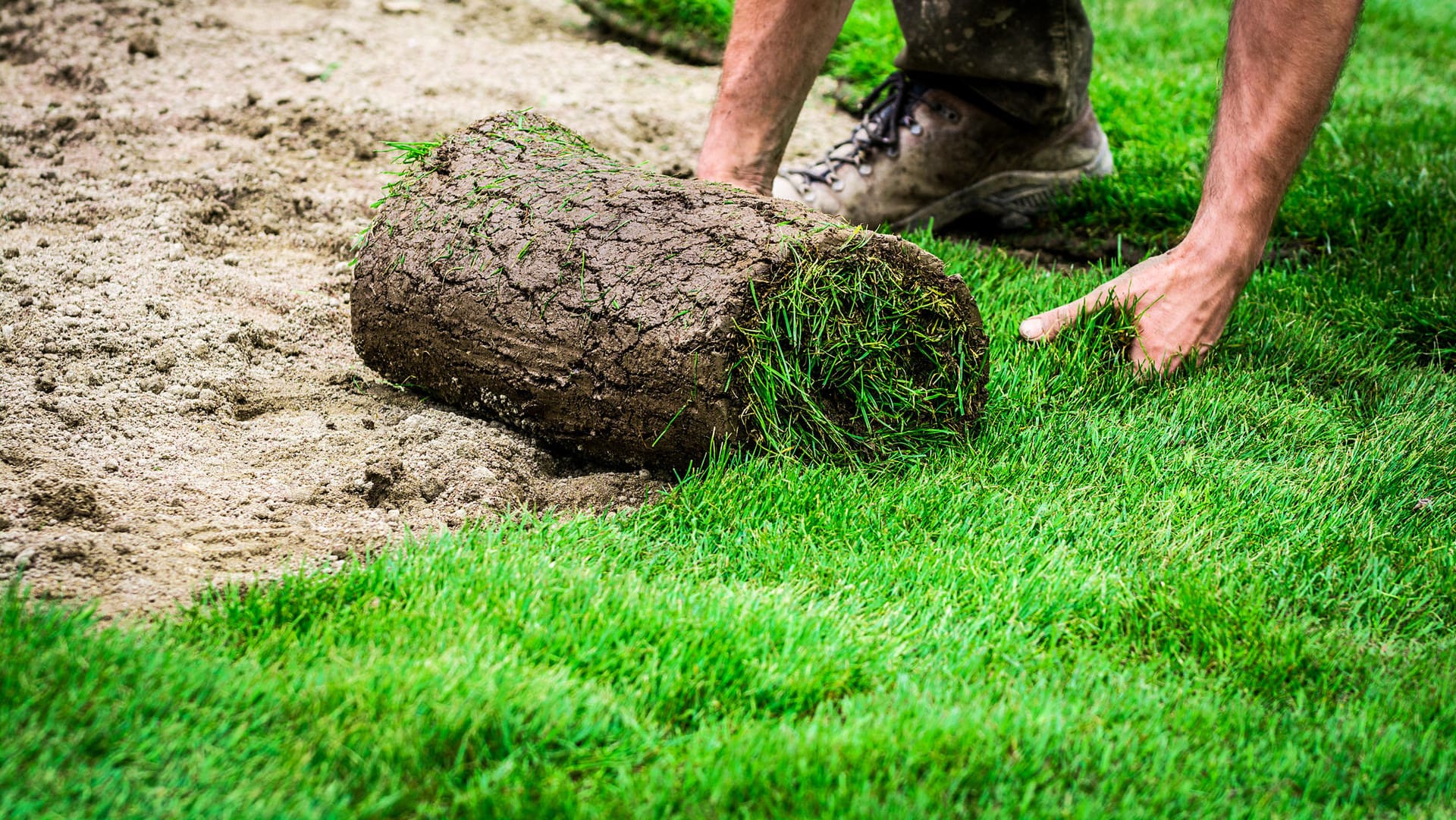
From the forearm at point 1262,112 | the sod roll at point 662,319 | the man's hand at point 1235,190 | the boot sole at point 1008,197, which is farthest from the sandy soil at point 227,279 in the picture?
the forearm at point 1262,112

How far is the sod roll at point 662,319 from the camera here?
211 centimetres

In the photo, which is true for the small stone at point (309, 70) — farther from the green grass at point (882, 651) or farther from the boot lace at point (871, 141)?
the green grass at point (882, 651)

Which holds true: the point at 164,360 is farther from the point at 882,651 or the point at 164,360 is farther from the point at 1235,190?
the point at 1235,190

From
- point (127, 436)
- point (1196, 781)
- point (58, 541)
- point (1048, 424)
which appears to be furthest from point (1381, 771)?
point (127, 436)

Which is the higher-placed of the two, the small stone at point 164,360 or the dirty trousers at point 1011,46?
the dirty trousers at point 1011,46

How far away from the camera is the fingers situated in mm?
2711

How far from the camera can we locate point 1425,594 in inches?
75.2

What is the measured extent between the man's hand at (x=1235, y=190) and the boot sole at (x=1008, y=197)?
3.51 feet

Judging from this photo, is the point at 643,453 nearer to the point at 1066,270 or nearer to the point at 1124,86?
the point at 1066,270

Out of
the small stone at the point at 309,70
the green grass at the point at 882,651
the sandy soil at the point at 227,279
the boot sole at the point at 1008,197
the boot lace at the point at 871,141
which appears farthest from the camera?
the small stone at the point at 309,70

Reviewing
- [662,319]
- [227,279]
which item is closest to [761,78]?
[662,319]

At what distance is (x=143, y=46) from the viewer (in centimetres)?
457

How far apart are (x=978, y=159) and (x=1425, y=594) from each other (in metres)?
2.28

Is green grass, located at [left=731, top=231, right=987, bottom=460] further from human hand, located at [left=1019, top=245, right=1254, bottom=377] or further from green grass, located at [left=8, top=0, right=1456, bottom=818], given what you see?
human hand, located at [left=1019, top=245, right=1254, bottom=377]
